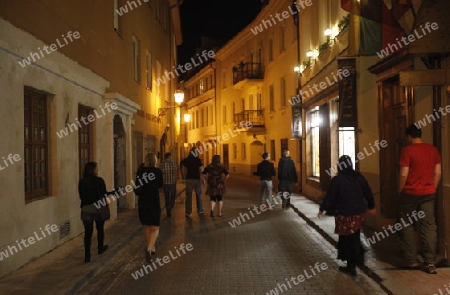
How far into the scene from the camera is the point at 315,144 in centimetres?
Answer: 1834

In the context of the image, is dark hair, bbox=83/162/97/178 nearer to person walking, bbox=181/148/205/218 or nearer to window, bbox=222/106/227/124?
person walking, bbox=181/148/205/218

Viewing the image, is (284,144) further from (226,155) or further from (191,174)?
(226,155)

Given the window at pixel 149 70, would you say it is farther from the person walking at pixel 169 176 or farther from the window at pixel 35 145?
the window at pixel 35 145

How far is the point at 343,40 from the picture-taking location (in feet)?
42.4

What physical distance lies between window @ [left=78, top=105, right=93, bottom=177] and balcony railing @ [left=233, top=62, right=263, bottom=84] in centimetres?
1950

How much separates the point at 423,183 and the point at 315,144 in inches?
452

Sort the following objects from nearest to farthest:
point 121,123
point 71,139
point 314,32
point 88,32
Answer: point 71,139, point 88,32, point 121,123, point 314,32

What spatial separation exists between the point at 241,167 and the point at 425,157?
28353mm

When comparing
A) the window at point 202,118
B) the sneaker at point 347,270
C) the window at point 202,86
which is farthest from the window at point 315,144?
the window at point 202,86

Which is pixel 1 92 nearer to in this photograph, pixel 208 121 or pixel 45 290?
pixel 45 290

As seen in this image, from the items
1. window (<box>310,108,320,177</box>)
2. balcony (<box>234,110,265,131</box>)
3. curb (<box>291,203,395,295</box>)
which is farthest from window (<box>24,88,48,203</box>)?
balcony (<box>234,110,265,131</box>)

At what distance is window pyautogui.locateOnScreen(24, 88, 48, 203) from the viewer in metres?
8.23

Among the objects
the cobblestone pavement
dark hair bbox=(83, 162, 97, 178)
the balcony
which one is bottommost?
the cobblestone pavement

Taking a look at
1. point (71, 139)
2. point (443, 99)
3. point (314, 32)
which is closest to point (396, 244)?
point (443, 99)
